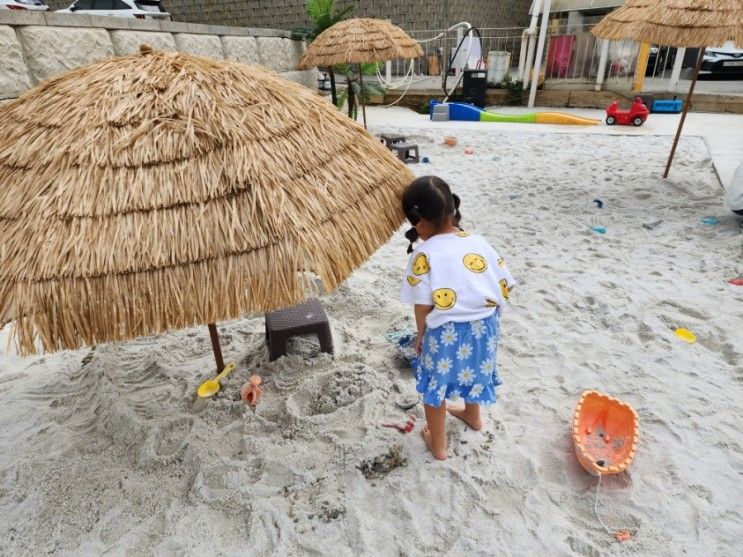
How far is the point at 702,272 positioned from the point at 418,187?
123 inches

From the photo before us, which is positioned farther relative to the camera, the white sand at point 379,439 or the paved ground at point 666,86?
the paved ground at point 666,86

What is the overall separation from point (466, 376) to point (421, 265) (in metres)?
0.53

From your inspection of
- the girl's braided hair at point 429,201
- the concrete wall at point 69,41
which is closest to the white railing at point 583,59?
the concrete wall at point 69,41

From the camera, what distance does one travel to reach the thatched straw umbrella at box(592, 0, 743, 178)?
13.7 feet

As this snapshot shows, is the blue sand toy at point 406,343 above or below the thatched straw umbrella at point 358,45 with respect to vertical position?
below

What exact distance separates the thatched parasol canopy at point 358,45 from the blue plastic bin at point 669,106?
21.9 feet

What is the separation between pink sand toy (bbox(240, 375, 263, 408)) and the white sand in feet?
0.17

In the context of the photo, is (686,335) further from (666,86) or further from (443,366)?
(666,86)

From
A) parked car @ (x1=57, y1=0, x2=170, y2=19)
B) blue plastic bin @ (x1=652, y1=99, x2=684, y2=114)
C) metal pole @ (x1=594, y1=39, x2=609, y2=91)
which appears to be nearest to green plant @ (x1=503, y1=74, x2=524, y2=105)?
metal pole @ (x1=594, y1=39, x2=609, y2=91)

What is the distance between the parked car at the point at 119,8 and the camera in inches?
451

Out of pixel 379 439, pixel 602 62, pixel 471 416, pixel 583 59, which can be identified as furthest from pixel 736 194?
pixel 583 59

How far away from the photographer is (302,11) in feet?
44.3

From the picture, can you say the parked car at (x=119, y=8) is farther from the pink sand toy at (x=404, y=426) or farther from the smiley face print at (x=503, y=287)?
the smiley face print at (x=503, y=287)

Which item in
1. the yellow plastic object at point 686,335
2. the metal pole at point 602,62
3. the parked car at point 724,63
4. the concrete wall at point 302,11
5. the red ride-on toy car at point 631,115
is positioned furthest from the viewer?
the concrete wall at point 302,11
